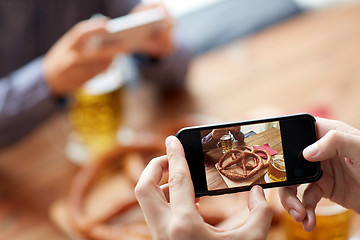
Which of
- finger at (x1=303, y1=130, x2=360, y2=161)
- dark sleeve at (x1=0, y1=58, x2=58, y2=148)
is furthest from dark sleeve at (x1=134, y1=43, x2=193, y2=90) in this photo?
finger at (x1=303, y1=130, x2=360, y2=161)

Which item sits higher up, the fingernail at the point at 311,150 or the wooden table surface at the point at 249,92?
the wooden table surface at the point at 249,92

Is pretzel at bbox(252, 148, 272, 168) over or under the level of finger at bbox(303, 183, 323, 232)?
over

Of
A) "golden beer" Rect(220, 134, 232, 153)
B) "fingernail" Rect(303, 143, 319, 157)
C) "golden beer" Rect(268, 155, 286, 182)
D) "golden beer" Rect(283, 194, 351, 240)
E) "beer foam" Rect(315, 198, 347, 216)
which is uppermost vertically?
"golden beer" Rect(220, 134, 232, 153)

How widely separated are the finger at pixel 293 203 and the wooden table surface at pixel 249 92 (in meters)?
0.18

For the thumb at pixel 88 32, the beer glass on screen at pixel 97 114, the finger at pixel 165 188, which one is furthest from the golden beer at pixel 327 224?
the thumb at pixel 88 32

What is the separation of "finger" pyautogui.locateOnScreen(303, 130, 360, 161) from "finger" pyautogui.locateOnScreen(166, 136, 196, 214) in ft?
0.44

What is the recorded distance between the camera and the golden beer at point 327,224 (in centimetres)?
58

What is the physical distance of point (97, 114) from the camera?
834mm

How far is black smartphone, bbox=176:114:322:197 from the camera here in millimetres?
461

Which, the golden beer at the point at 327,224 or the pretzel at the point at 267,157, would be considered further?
the golden beer at the point at 327,224

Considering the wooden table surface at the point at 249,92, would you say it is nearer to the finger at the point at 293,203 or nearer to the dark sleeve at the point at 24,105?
the dark sleeve at the point at 24,105

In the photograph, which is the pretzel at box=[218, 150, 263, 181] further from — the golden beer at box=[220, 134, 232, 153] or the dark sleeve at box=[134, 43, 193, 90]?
the dark sleeve at box=[134, 43, 193, 90]

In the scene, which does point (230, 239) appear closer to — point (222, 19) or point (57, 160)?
point (57, 160)

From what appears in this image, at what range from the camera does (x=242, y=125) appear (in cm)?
46
